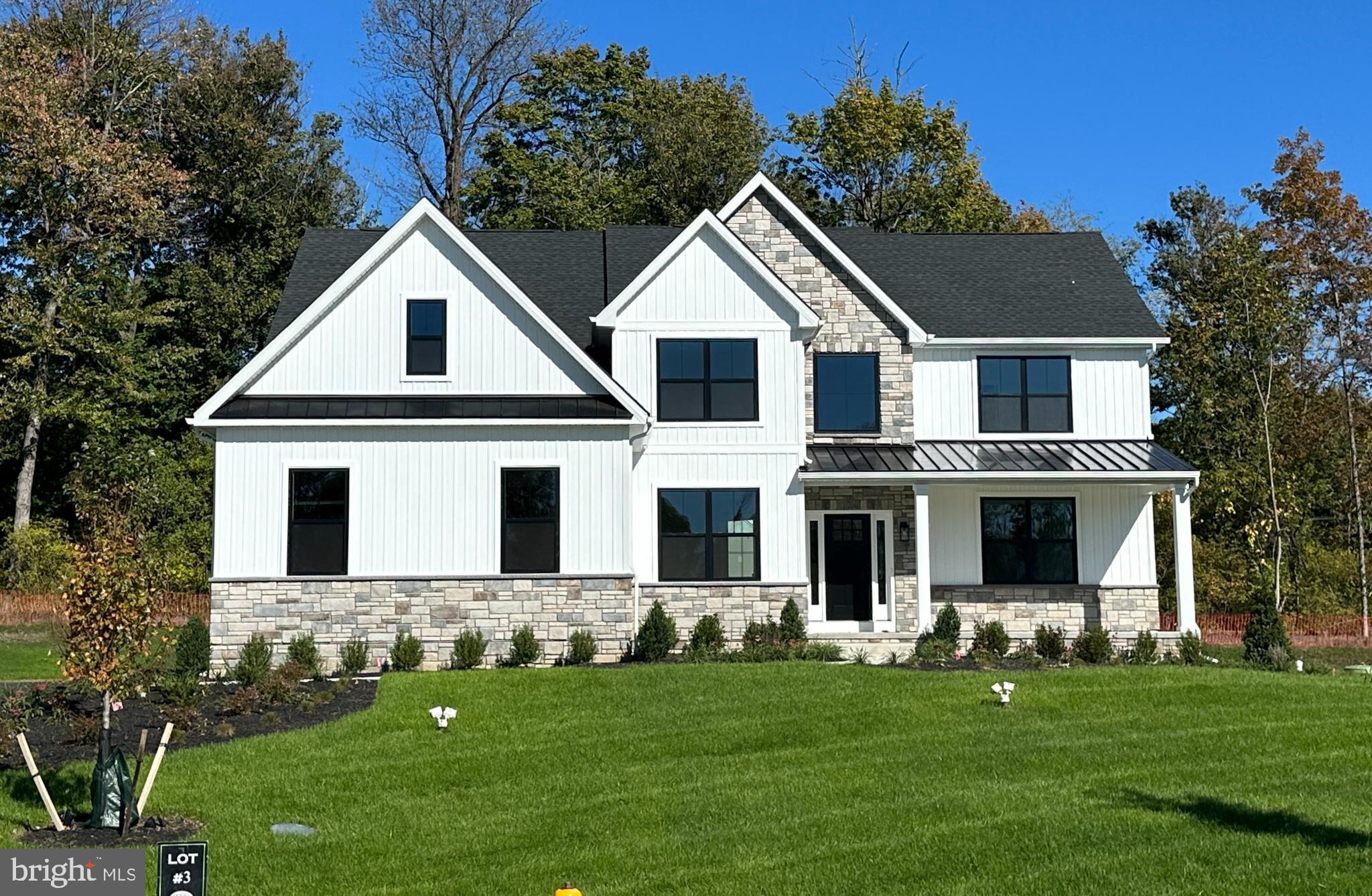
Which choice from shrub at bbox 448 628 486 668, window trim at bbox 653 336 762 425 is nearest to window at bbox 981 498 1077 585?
window trim at bbox 653 336 762 425

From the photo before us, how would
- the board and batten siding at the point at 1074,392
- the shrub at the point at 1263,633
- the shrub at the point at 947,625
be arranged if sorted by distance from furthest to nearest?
the board and batten siding at the point at 1074,392 < the shrub at the point at 947,625 < the shrub at the point at 1263,633

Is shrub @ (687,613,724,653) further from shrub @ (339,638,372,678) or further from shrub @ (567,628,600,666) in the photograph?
shrub @ (339,638,372,678)

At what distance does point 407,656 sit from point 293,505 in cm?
320

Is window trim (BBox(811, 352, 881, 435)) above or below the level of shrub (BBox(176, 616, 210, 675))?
above

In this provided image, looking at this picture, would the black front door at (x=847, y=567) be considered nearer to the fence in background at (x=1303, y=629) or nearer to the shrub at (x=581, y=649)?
Result: the shrub at (x=581, y=649)

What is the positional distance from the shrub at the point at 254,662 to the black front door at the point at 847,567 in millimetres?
9887

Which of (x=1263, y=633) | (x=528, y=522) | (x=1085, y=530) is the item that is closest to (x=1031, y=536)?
(x=1085, y=530)

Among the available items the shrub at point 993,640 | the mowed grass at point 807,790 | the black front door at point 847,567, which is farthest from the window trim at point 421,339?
the shrub at point 993,640

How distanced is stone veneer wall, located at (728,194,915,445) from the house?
0.15ft

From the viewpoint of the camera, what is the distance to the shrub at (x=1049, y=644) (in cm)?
2205

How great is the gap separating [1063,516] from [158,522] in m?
A: 23.9

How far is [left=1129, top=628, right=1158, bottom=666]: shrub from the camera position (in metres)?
21.4

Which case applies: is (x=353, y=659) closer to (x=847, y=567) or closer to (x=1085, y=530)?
(x=847, y=567)

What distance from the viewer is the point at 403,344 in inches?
874
